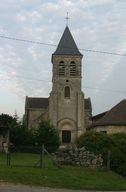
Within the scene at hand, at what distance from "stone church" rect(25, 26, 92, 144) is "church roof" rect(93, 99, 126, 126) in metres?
17.1

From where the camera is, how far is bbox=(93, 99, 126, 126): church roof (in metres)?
71.9

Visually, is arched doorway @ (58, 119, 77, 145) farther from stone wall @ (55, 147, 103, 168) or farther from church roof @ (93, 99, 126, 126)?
stone wall @ (55, 147, 103, 168)

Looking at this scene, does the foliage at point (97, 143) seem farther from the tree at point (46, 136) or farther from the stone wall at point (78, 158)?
the tree at point (46, 136)

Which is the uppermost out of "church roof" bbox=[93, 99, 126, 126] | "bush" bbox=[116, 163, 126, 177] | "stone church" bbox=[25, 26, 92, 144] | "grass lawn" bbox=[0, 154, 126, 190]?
"stone church" bbox=[25, 26, 92, 144]

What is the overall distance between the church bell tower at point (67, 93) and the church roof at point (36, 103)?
30.6ft

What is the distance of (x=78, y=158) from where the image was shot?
34938mm

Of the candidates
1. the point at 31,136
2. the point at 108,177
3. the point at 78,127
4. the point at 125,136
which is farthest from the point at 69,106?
the point at 108,177

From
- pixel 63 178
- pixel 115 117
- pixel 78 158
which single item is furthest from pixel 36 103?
pixel 63 178

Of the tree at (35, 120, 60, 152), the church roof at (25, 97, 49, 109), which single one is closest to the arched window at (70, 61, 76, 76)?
the church roof at (25, 97, 49, 109)

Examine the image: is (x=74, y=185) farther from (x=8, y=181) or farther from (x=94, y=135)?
(x=94, y=135)

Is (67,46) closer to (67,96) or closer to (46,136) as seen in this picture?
(67,96)

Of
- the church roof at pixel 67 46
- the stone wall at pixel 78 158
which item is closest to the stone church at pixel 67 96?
the church roof at pixel 67 46

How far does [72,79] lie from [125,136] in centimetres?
5123

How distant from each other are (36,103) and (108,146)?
221ft
